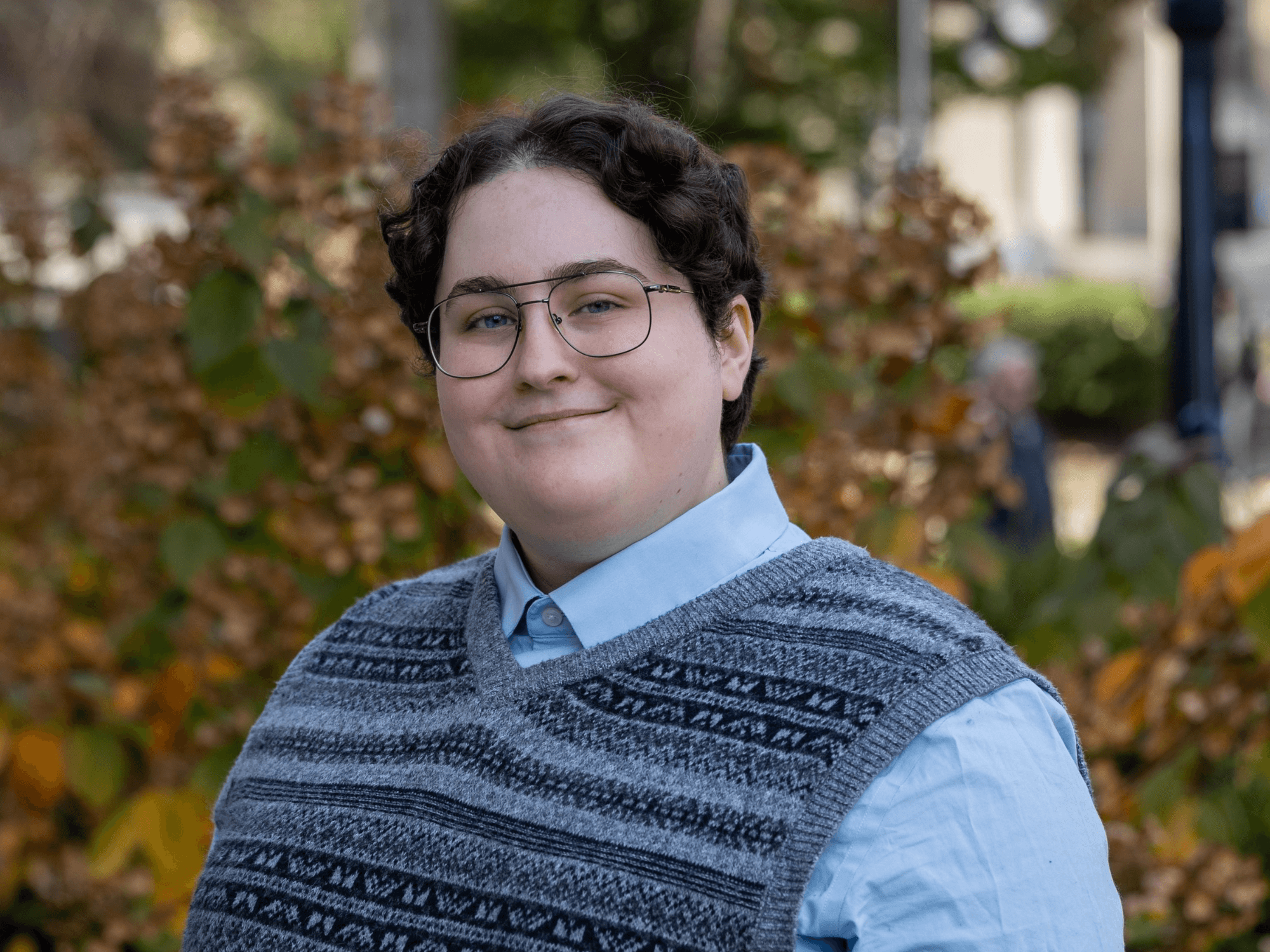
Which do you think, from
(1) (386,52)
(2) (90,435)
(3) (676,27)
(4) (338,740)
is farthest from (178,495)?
(3) (676,27)

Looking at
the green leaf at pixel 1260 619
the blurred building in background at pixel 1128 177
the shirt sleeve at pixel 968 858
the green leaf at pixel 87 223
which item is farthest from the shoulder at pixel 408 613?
the blurred building in background at pixel 1128 177

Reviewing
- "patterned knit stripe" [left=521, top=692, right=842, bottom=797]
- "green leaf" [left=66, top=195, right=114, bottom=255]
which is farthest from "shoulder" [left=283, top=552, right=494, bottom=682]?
"green leaf" [left=66, top=195, right=114, bottom=255]

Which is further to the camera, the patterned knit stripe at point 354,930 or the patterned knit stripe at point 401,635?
the patterned knit stripe at point 401,635

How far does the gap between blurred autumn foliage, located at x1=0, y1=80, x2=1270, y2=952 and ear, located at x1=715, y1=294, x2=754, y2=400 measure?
1.17 meters

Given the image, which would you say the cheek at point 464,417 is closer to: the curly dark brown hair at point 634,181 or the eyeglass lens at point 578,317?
the eyeglass lens at point 578,317

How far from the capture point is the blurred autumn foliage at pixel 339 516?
8.33 feet

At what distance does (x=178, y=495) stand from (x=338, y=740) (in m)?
1.48

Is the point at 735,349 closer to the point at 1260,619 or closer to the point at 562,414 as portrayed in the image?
the point at 562,414

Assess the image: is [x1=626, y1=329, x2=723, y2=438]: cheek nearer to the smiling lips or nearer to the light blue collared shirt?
the smiling lips

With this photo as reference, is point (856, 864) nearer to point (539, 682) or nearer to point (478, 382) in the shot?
point (539, 682)

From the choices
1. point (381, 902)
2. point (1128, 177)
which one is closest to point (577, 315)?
point (381, 902)

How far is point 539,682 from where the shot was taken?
129 centimetres

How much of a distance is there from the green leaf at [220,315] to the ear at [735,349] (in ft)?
4.53

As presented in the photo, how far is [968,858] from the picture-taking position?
1.03 m
